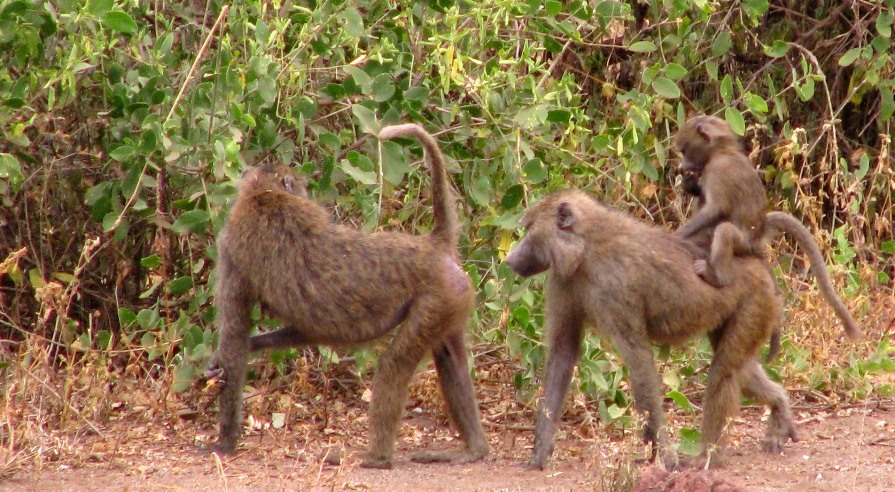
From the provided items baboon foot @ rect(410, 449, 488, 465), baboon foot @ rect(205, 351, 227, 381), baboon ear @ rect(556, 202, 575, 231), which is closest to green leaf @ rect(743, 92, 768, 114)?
baboon ear @ rect(556, 202, 575, 231)

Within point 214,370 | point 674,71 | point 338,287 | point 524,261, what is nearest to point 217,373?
point 214,370

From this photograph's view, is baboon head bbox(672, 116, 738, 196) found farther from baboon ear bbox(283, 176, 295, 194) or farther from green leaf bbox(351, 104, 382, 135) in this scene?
baboon ear bbox(283, 176, 295, 194)

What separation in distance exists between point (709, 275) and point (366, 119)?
64.6 inches

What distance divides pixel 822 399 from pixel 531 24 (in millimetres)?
2463

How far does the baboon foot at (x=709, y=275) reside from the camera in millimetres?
5359

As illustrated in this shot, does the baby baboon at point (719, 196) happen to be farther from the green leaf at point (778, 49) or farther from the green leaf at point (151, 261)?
the green leaf at point (151, 261)

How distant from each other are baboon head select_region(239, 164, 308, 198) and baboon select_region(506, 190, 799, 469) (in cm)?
101

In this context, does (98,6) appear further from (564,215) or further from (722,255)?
(722,255)

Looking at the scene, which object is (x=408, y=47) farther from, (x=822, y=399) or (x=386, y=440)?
(x=822, y=399)

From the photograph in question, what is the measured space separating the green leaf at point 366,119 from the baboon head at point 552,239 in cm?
77

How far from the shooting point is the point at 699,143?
19.7 ft

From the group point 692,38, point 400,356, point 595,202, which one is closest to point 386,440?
point 400,356

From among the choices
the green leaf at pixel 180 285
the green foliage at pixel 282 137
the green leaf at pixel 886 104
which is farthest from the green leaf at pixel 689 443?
the green leaf at pixel 886 104

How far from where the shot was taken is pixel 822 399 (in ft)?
21.4
